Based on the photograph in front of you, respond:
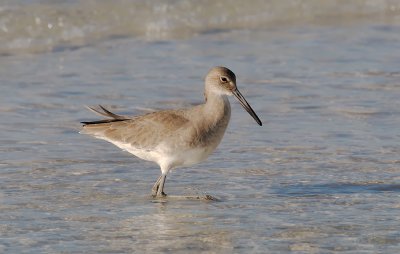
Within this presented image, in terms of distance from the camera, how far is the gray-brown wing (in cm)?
820

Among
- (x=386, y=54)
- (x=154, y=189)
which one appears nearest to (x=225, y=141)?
(x=154, y=189)

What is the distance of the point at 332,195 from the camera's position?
8000mm

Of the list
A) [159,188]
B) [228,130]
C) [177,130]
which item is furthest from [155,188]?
[228,130]

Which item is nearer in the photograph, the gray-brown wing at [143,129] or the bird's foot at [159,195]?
the bird's foot at [159,195]

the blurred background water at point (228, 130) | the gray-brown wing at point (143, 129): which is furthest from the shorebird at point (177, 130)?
the blurred background water at point (228, 130)

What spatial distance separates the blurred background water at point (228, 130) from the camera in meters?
7.14

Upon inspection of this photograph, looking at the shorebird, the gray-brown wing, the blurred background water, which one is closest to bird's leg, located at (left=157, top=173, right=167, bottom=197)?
the shorebird

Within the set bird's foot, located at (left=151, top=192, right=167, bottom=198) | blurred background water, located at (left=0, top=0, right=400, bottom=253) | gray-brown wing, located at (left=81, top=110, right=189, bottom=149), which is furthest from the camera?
gray-brown wing, located at (left=81, top=110, right=189, bottom=149)

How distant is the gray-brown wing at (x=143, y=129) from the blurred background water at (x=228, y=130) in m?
0.32

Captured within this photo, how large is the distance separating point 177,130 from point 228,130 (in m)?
1.93

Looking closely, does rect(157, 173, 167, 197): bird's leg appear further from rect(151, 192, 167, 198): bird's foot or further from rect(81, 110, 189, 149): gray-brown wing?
rect(81, 110, 189, 149): gray-brown wing

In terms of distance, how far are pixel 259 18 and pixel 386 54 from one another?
282 cm

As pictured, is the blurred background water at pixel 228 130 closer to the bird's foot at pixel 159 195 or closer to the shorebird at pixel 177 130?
the bird's foot at pixel 159 195

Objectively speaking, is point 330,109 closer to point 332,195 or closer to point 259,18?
point 332,195
